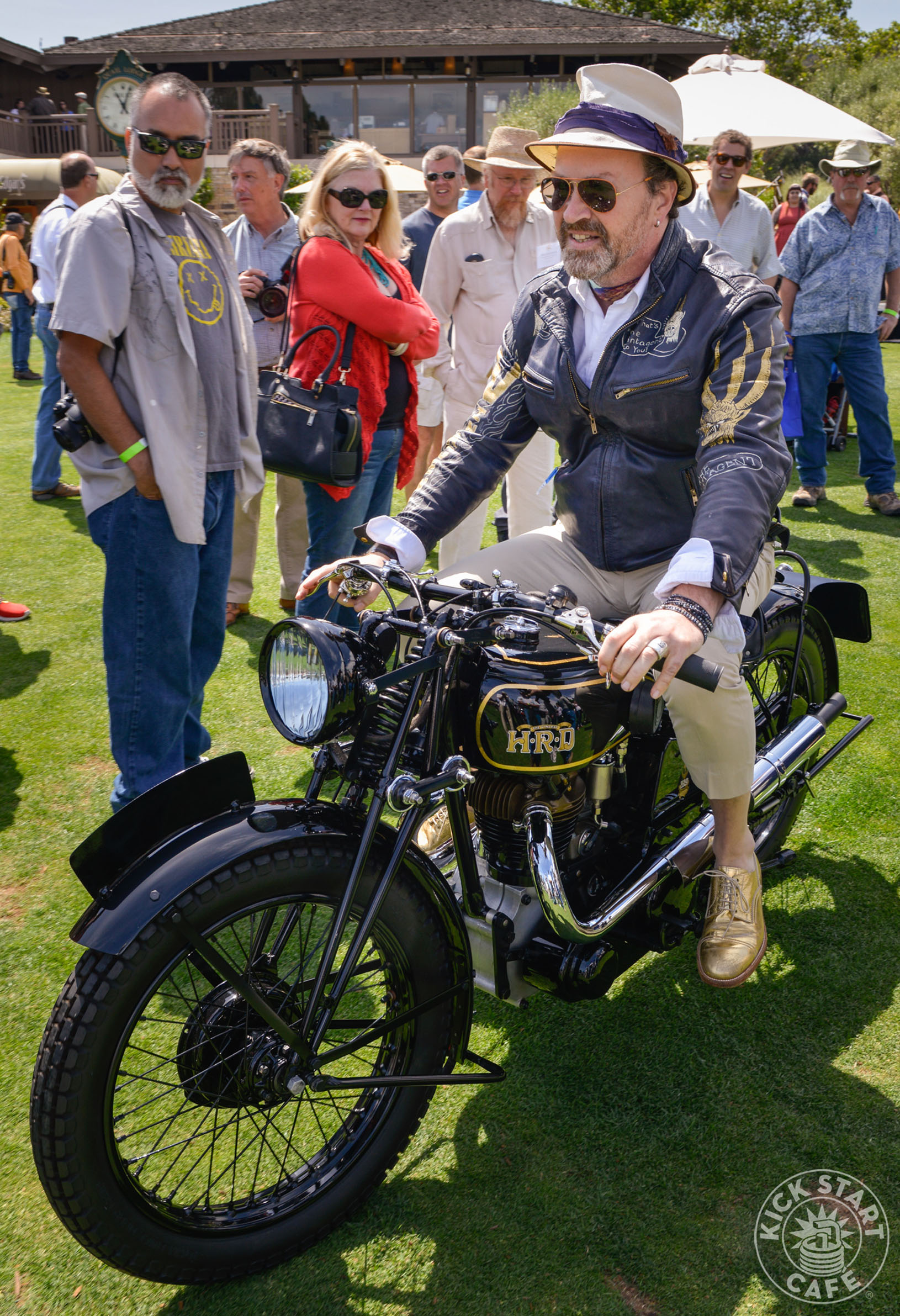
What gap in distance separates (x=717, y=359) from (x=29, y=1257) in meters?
2.50

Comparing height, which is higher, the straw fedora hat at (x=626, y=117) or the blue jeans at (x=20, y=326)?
the straw fedora hat at (x=626, y=117)

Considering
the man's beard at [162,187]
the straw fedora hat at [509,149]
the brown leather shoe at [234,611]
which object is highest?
the straw fedora hat at [509,149]

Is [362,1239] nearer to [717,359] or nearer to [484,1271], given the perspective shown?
[484,1271]

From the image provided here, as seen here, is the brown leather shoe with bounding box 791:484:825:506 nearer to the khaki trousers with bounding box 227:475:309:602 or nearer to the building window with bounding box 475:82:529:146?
the khaki trousers with bounding box 227:475:309:602

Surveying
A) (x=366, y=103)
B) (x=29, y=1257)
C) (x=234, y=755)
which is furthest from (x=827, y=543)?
(x=366, y=103)

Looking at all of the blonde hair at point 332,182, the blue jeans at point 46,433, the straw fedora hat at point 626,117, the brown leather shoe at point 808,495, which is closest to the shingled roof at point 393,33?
the blue jeans at point 46,433

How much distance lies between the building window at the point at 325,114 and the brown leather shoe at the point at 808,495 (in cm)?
2968

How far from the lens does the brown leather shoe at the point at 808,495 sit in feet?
25.9

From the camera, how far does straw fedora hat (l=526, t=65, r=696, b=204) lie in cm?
234

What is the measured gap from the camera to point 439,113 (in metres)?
32.4

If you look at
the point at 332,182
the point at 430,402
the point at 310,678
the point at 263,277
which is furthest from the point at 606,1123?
the point at 430,402

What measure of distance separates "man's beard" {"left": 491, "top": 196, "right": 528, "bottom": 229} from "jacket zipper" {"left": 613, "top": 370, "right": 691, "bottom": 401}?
3.32m

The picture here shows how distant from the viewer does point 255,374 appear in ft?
11.9

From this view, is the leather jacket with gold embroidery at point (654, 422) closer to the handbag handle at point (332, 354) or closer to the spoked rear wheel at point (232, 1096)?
the spoked rear wheel at point (232, 1096)
